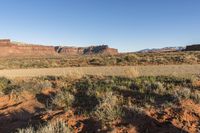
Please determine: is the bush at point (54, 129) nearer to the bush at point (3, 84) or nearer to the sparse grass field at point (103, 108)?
the sparse grass field at point (103, 108)

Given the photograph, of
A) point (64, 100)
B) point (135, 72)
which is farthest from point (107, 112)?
point (135, 72)

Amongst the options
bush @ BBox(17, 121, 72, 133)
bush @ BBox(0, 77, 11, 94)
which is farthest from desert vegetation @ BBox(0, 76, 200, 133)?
bush @ BBox(0, 77, 11, 94)

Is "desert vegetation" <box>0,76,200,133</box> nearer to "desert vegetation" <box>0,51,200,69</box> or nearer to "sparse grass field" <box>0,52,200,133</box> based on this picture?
"sparse grass field" <box>0,52,200,133</box>

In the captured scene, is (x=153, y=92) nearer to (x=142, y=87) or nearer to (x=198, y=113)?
(x=142, y=87)

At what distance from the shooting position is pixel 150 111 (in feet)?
27.1

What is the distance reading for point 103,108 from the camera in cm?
862

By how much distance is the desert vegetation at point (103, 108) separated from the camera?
7438 millimetres

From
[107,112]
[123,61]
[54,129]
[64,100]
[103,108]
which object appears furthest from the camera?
[123,61]

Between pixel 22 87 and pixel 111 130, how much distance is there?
286 inches

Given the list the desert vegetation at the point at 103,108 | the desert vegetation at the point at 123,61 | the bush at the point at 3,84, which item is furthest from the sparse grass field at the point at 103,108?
the desert vegetation at the point at 123,61

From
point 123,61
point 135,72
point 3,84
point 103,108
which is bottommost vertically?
point 123,61

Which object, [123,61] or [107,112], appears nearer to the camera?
[107,112]

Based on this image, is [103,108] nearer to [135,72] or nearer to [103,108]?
[103,108]

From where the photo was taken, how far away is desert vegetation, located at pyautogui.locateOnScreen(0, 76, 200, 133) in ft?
24.4
